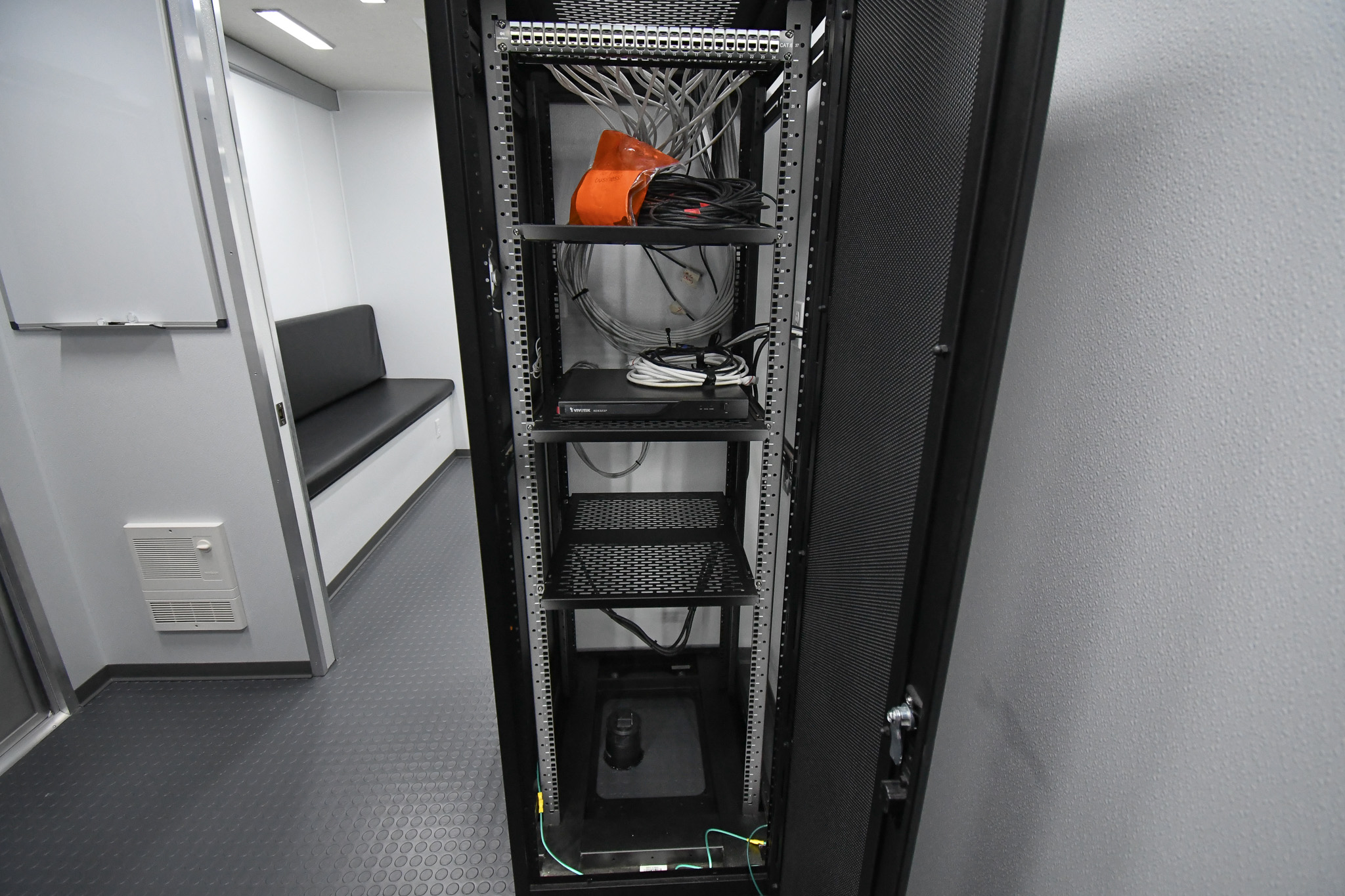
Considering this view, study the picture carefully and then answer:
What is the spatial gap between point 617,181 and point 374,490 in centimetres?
238

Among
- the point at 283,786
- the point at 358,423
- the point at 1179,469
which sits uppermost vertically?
the point at 1179,469

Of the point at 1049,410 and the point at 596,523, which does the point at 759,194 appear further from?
the point at 596,523

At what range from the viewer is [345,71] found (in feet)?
10.4

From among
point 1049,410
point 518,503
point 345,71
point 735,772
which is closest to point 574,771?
point 735,772

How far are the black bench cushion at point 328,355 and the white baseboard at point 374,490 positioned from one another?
45cm

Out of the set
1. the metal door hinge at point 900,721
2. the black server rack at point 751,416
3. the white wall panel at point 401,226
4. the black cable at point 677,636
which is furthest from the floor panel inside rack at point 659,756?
the white wall panel at point 401,226

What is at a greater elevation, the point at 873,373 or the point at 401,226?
the point at 401,226

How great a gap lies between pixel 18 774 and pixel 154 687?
A: 1.24 ft

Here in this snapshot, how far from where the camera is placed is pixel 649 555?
1.39 meters

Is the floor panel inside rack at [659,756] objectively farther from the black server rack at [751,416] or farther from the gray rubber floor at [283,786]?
the gray rubber floor at [283,786]

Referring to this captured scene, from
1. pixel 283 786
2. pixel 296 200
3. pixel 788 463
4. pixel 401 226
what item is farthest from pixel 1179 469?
pixel 401 226

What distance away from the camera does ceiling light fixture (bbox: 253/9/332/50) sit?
2.39 m

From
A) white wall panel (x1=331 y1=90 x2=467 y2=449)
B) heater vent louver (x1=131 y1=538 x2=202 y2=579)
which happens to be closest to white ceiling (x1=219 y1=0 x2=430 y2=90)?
white wall panel (x1=331 y1=90 x2=467 y2=449)

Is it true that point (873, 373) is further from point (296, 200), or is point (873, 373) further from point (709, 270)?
point (296, 200)
